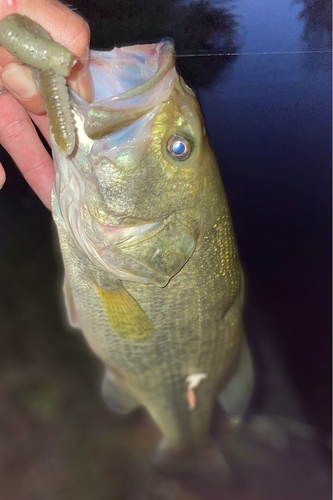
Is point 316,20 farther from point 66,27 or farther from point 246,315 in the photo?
point 246,315

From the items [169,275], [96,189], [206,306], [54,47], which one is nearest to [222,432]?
[206,306]

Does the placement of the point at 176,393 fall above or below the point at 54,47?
below

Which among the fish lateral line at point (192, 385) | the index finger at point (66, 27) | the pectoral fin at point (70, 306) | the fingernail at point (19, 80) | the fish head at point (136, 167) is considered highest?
the index finger at point (66, 27)

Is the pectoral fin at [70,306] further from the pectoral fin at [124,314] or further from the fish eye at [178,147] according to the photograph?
the fish eye at [178,147]

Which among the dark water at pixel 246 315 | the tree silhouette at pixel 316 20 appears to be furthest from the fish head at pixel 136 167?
the tree silhouette at pixel 316 20

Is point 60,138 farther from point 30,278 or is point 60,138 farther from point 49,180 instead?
point 30,278

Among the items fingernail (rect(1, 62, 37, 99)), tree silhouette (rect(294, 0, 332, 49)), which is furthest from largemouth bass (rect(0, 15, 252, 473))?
tree silhouette (rect(294, 0, 332, 49))
